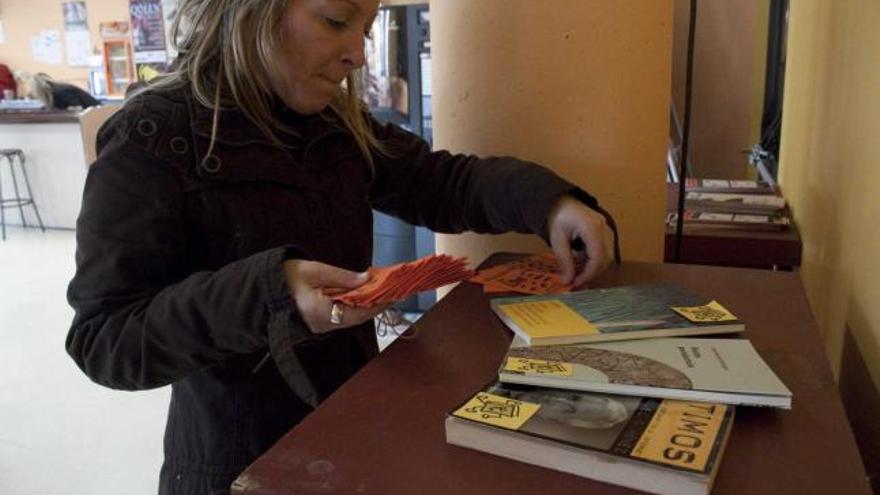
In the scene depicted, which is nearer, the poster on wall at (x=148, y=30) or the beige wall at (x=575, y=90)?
the beige wall at (x=575, y=90)

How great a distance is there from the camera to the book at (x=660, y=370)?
1.83 feet

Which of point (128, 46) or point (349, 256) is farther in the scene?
point (128, 46)

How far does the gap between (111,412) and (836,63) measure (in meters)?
2.30

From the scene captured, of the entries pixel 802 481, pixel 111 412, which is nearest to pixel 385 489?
pixel 802 481

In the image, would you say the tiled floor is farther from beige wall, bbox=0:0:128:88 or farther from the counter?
beige wall, bbox=0:0:128:88

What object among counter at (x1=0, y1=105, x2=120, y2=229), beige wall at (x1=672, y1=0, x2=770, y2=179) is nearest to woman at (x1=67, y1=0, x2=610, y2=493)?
beige wall at (x1=672, y1=0, x2=770, y2=179)

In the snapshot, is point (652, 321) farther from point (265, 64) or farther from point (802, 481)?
point (265, 64)

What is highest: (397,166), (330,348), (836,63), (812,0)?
(812,0)

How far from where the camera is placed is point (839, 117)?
1.25 meters

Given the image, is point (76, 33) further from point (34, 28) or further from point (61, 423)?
point (61, 423)

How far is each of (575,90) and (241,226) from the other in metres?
0.59

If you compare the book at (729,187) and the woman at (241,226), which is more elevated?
the woman at (241,226)

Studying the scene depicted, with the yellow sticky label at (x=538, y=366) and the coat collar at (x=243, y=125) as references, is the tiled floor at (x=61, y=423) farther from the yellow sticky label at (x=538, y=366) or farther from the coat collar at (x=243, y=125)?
the yellow sticky label at (x=538, y=366)

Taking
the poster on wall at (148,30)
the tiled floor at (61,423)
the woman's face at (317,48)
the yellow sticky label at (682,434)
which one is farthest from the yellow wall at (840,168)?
the poster on wall at (148,30)
